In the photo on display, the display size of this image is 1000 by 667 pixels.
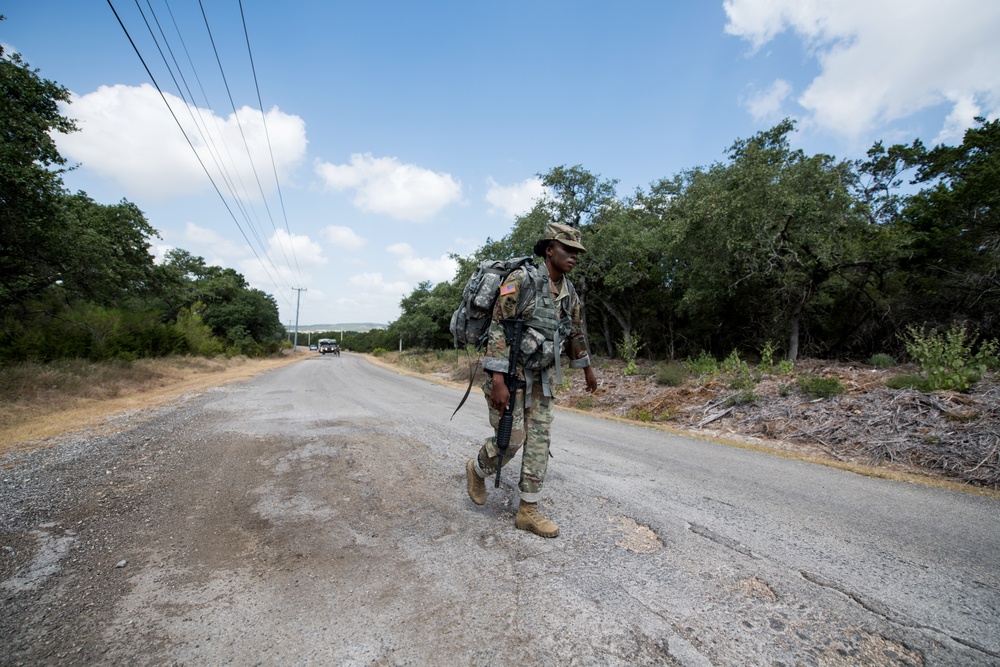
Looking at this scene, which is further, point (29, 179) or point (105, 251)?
point (105, 251)

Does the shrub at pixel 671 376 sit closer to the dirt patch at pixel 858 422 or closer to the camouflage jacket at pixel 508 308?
the dirt patch at pixel 858 422

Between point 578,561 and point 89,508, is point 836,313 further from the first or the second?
point 89,508

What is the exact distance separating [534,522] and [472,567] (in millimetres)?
534

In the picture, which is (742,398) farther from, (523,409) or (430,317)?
(430,317)

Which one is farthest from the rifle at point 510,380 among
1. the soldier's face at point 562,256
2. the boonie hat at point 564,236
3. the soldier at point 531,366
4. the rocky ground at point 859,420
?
the rocky ground at point 859,420

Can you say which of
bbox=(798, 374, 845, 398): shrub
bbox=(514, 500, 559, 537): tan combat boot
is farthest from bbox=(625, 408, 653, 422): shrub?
bbox=(514, 500, 559, 537): tan combat boot

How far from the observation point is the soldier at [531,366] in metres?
2.60

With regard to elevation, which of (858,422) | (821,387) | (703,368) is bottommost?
(858,422)

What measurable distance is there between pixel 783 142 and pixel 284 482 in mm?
22169

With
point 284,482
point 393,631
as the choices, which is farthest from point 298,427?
point 393,631

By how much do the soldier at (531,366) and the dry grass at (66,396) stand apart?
5.61 m

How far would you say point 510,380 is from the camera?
2.66 metres

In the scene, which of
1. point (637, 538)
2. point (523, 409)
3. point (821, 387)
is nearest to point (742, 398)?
point (821, 387)

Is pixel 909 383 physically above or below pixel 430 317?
below
